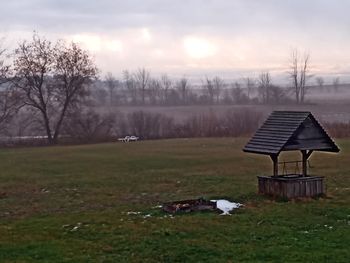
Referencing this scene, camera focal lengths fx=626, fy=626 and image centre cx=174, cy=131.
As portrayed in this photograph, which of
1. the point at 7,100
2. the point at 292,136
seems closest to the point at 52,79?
the point at 7,100

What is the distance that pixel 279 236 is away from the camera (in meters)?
14.6

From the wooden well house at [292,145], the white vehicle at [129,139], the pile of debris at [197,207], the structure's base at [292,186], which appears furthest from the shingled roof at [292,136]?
the white vehicle at [129,139]

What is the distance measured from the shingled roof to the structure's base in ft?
3.45

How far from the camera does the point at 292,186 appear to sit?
21.0 m

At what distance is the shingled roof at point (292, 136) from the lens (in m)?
21.2

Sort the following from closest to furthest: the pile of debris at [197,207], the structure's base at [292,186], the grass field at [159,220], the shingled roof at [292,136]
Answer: the grass field at [159,220], the pile of debris at [197,207], the structure's base at [292,186], the shingled roof at [292,136]

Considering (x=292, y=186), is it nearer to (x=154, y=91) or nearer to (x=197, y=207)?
(x=197, y=207)

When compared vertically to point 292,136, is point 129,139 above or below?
below

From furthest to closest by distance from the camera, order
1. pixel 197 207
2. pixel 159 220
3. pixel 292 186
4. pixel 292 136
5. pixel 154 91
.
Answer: pixel 154 91 < pixel 292 136 < pixel 292 186 < pixel 197 207 < pixel 159 220

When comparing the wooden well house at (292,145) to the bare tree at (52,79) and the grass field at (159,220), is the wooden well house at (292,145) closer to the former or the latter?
the grass field at (159,220)

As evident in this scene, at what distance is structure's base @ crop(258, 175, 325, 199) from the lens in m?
21.0

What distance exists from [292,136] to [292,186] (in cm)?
169

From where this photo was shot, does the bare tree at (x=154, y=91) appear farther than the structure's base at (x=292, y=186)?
Yes

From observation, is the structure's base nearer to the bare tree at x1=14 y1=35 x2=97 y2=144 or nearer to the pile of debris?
the pile of debris
